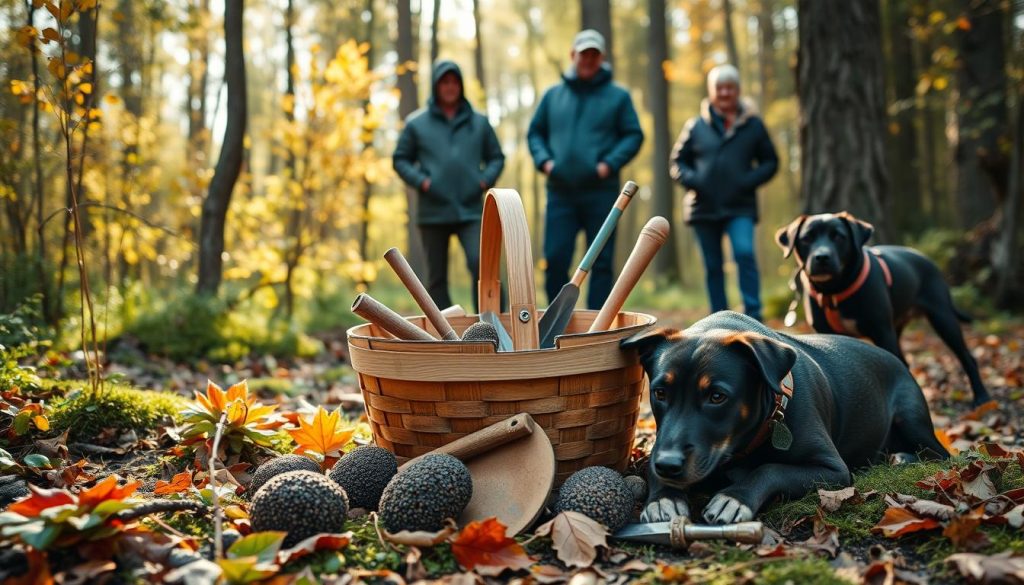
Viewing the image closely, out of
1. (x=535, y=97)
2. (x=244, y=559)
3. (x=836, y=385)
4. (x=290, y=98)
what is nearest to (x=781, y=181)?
(x=535, y=97)

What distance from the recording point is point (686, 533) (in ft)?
8.02

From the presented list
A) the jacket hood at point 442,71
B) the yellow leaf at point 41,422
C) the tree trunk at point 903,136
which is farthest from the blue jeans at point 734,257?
the tree trunk at point 903,136

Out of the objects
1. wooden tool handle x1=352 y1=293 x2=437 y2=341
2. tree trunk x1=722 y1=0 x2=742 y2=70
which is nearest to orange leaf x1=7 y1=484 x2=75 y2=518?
wooden tool handle x1=352 y1=293 x2=437 y2=341

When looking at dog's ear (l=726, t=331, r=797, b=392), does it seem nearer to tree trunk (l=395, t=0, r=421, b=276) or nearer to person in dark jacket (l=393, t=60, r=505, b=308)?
person in dark jacket (l=393, t=60, r=505, b=308)

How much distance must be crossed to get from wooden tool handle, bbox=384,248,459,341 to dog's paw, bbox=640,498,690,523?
1.12 m

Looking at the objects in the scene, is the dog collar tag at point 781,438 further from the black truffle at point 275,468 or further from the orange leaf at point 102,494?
the orange leaf at point 102,494

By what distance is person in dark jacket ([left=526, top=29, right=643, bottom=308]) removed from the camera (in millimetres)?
6070

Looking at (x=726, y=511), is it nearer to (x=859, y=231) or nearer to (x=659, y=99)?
(x=859, y=231)

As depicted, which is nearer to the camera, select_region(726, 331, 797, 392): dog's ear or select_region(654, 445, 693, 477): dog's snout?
select_region(654, 445, 693, 477): dog's snout

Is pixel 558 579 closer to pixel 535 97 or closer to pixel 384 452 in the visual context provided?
pixel 384 452

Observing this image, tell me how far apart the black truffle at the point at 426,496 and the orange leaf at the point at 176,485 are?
93 centimetres

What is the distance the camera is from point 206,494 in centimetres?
269

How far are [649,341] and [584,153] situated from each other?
3409mm

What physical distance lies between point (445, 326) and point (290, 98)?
6.64m
